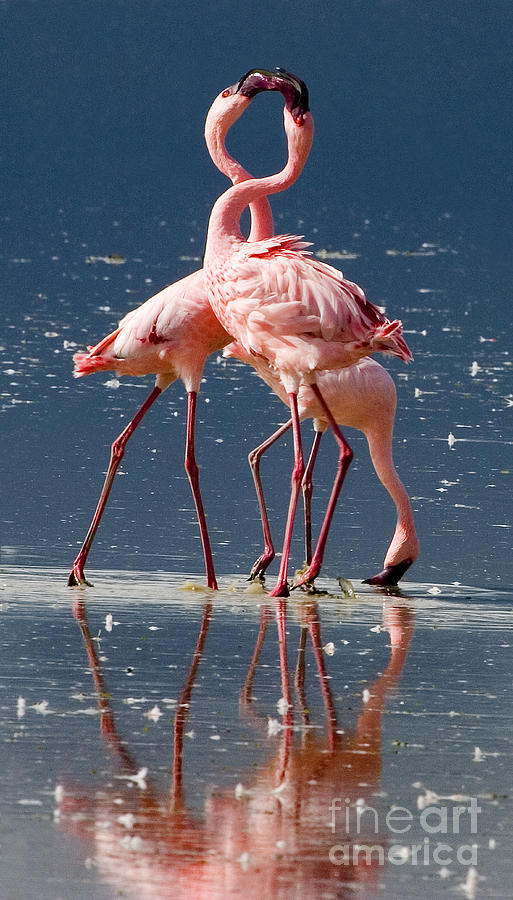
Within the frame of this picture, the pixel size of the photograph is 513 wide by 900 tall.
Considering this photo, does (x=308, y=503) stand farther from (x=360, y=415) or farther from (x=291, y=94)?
(x=291, y=94)

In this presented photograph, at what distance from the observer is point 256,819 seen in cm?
464

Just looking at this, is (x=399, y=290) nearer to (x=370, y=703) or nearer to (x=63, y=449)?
(x=63, y=449)

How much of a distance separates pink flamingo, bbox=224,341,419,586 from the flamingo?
0.30m

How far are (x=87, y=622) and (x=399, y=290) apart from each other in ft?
47.3

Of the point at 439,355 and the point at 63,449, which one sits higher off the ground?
the point at 439,355

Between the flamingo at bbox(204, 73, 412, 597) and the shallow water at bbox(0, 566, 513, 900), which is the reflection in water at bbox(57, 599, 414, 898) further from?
the flamingo at bbox(204, 73, 412, 597)

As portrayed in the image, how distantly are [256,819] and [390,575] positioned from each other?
366 cm

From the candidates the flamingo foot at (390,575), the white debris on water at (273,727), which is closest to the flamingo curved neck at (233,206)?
the flamingo foot at (390,575)

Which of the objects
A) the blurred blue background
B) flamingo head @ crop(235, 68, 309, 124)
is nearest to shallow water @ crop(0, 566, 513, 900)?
the blurred blue background

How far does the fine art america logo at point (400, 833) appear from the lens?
443cm

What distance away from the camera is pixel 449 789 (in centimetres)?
498

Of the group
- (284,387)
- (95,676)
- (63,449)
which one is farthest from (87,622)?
(63,449)

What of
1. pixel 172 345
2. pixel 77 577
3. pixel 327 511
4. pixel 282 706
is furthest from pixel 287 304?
pixel 282 706

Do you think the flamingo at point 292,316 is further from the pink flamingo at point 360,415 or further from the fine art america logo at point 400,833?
the fine art america logo at point 400,833
